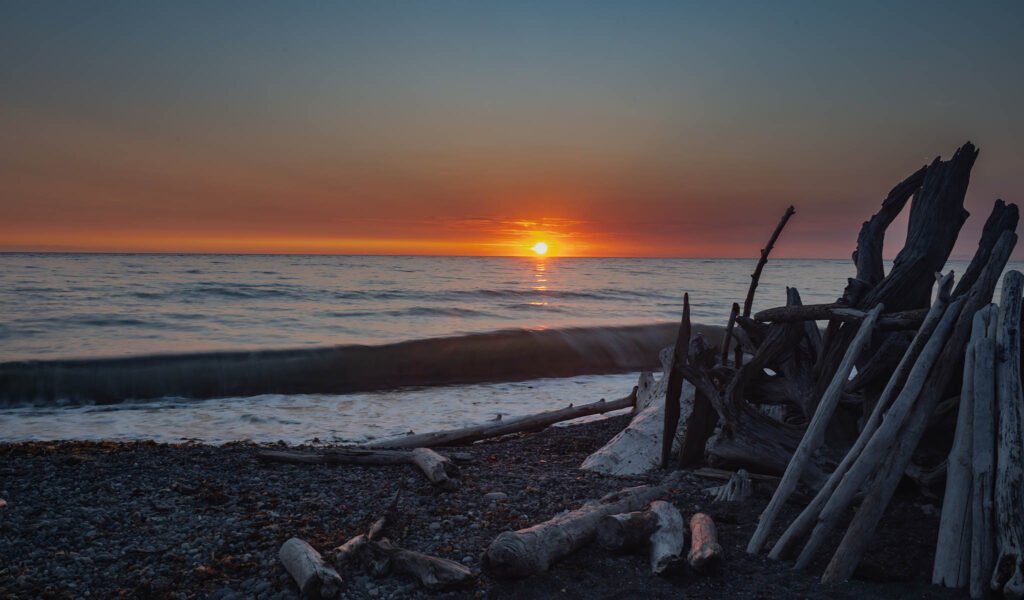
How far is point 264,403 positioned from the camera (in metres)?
13.7

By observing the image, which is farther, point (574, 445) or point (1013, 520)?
point (574, 445)

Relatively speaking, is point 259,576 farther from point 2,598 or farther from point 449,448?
point 449,448

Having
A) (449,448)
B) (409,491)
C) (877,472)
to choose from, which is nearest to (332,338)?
(449,448)

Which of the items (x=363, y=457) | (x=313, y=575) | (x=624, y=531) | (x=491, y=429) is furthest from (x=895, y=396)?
(x=491, y=429)

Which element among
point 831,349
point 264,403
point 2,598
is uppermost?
point 831,349

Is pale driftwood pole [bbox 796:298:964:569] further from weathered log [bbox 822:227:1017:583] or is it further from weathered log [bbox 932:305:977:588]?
weathered log [bbox 932:305:977:588]

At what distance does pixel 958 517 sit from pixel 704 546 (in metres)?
1.50

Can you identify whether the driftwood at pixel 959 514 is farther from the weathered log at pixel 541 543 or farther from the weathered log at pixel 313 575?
the weathered log at pixel 313 575

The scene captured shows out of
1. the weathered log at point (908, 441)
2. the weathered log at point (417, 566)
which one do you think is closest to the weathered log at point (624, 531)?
the weathered log at point (417, 566)

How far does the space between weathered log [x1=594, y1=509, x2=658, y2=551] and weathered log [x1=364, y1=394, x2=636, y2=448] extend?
465 cm

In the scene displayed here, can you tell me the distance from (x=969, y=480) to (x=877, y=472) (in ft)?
1.67

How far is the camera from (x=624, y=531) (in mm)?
4559

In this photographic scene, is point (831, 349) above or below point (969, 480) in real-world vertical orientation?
above

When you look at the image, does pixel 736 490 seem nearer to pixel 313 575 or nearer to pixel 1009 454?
pixel 1009 454
